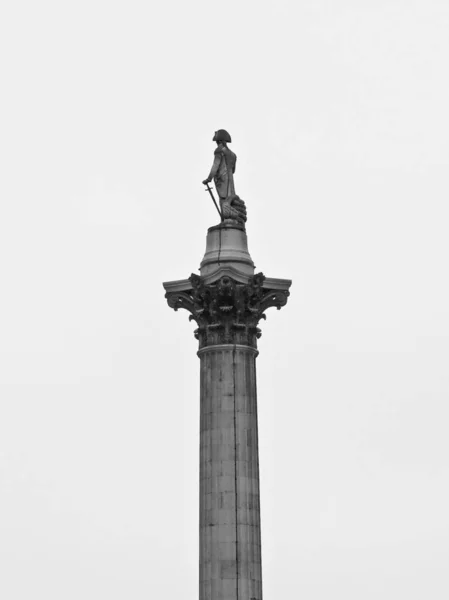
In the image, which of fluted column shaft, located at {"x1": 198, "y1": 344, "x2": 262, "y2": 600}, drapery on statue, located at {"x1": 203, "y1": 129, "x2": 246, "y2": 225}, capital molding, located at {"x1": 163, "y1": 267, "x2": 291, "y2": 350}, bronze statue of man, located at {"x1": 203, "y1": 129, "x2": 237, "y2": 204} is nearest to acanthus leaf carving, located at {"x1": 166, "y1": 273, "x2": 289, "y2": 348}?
capital molding, located at {"x1": 163, "y1": 267, "x2": 291, "y2": 350}

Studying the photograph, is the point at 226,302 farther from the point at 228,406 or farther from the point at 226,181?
the point at 226,181

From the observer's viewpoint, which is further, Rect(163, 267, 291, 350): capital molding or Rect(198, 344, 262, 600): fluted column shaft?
Rect(163, 267, 291, 350): capital molding

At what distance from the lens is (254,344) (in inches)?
2280

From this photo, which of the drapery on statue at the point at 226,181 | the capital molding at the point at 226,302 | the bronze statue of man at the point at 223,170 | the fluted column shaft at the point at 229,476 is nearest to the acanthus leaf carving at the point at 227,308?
the capital molding at the point at 226,302

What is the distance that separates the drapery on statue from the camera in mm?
59500

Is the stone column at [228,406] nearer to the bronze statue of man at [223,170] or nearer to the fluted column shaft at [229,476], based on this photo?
the fluted column shaft at [229,476]

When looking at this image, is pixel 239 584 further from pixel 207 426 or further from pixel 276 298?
pixel 276 298

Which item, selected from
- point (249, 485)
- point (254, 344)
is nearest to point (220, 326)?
point (254, 344)

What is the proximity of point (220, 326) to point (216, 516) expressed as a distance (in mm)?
6225

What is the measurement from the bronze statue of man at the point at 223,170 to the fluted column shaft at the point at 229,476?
586 centimetres

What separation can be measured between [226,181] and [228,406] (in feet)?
26.8

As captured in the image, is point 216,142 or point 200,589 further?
point 216,142

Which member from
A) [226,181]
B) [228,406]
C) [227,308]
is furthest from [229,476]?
[226,181]

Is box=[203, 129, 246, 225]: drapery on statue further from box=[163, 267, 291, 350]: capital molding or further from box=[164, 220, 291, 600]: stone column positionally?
box=[163, 267, 291, 350]: capital molding
